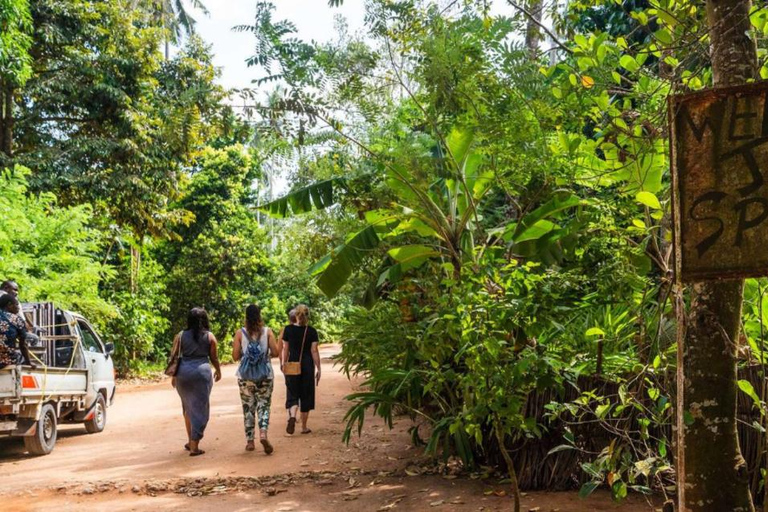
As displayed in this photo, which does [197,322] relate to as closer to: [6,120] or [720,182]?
[720,182]

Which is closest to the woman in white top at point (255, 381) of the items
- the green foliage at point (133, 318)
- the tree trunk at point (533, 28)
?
the tree trunk at point (533, 28)

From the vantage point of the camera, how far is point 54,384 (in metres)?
10.5

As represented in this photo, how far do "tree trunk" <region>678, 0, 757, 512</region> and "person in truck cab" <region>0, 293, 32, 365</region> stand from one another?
28.1 ft

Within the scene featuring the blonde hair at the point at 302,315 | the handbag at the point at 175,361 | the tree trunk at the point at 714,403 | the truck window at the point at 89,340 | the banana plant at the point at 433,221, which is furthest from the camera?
the truck window at the point at 89,340

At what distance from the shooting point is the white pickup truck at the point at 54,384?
9.50m

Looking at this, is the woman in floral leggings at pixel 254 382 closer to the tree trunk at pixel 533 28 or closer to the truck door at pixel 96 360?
the truck door at pixel 96 360

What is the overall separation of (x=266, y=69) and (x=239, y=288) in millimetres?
22930

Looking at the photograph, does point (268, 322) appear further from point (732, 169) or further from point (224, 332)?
point (732, 169)

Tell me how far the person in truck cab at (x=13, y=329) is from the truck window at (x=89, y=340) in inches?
108

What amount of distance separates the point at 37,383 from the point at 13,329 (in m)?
0.78

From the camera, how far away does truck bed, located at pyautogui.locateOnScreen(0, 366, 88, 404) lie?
9.25 m

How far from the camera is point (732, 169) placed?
2943 mm

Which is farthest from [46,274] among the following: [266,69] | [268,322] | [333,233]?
[268,322]

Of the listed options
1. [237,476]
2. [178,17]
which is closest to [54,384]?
[237,476]
